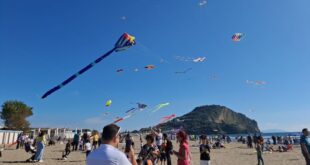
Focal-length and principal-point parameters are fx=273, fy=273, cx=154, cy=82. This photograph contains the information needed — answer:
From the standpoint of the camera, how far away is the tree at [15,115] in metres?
62.5

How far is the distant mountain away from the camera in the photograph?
164 metres

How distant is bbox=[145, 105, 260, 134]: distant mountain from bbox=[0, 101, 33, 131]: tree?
3787 inches

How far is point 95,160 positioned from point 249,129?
194 metres

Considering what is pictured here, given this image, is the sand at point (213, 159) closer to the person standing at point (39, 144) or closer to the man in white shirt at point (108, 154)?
the person standing at point (39, 144)

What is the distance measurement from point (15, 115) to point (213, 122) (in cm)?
13192

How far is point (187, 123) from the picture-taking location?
171 m

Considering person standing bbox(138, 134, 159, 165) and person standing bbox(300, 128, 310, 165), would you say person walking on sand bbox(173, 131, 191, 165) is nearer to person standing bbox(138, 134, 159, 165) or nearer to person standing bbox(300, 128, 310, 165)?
person standing bbox(138, 134, 159, 165)

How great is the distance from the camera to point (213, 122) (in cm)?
17350

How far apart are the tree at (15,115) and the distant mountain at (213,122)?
3787 inches

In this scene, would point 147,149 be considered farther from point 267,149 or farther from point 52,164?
point 267,149

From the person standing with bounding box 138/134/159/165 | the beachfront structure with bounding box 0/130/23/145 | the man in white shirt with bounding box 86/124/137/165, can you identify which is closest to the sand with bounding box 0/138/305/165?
the person standing with bounding box 138/134/159/165

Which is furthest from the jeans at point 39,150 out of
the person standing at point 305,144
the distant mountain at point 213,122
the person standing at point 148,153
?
the distant mountain at point 213,122

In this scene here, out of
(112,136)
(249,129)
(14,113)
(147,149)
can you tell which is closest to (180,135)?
(147,149)

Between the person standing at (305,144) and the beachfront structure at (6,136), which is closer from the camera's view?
the person standing at (305,144)
